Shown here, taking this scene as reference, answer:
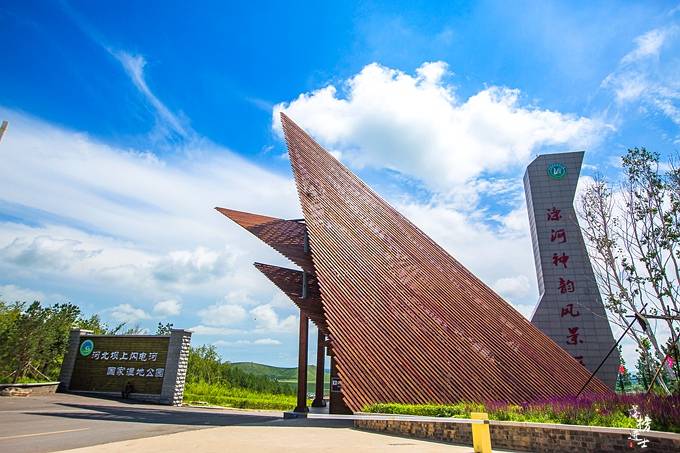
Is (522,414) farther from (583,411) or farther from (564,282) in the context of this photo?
(564,282)

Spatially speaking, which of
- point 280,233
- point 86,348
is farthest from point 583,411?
point 86,348

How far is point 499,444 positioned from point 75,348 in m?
16.4

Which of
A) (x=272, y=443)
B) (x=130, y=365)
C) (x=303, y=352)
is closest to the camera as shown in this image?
(x=272, y=443)

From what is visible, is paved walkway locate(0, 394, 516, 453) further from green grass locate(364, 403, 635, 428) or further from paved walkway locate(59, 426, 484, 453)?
green grass locate(364, 403, 635, 428)

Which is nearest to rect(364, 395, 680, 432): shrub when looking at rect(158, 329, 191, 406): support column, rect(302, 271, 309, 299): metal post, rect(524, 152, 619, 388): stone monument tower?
rect(302, 271, 309, 299): metal post

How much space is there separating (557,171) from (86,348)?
21631 millimetres

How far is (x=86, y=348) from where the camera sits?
15.8 metres

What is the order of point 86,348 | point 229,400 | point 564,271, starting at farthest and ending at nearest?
point 229,400, point 564,271, point 86,348

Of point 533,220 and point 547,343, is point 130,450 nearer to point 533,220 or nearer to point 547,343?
point 547,343

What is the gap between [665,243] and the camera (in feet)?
34.4

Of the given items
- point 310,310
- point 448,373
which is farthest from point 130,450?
point 310,310

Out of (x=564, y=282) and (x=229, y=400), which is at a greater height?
(x=564, y=282)

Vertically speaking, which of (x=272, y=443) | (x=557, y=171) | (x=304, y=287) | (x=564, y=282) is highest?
(x=557, y=171)

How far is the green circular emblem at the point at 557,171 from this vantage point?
60.1 feet
